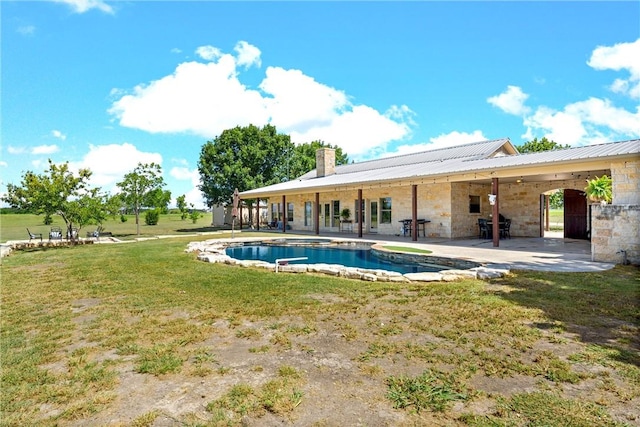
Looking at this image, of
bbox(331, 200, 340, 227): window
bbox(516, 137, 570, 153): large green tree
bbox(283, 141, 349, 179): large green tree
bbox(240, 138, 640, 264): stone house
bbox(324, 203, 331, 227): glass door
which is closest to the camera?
bbox(240, 138, 640, 264): stone house

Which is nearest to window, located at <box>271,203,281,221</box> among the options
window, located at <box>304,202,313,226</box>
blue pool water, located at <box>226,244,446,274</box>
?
window, located at <box>304,202,313,226</box>

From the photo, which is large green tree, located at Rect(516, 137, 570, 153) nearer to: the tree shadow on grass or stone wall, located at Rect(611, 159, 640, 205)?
stone wall, located at Rect(611, 159, 640, 205)

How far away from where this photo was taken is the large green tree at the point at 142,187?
22359 mm

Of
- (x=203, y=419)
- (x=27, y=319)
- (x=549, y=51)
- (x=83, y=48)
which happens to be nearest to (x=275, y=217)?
(x=83, y=48)

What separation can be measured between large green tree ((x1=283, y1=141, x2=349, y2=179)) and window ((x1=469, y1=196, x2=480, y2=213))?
1988cm

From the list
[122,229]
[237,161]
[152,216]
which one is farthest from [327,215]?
[152,216]

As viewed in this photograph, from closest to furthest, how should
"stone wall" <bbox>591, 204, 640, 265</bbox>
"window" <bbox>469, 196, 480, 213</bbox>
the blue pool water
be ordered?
"stone wall" <bbox>591, 204, 640, 265</bbox> < the blue pool water < "window" <bbox>469, 196, 480, 213</bbox>

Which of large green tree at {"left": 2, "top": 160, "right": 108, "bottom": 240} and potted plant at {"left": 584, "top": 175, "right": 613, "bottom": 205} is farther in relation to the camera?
large green tree at {"left": 2, "top": 160, "right": 108, "bottom": 240}

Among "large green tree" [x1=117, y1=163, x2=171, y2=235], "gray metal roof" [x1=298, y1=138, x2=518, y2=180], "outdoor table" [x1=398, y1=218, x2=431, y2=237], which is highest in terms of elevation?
"gray metal roof" [x1=298, y1=138, x2=518, y2=180]

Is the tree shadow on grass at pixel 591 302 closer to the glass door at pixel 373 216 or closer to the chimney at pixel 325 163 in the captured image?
the glass door at pixel 373 216

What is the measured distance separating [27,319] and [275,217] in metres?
22.9

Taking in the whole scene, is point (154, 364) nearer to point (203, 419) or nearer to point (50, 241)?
point (203, 419)

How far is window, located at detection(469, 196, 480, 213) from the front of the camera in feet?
54.6

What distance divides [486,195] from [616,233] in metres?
8.73
